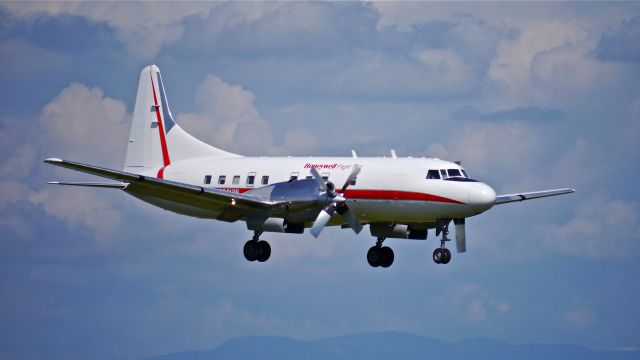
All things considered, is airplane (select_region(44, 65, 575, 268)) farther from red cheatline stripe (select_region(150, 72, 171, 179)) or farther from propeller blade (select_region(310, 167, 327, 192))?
red cheatline stripe (select_region(150, 72, 171, 179))

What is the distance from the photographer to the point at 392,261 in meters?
49.6

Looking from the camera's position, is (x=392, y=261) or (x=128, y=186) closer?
(x=128, y=186)

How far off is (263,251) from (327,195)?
4.57m

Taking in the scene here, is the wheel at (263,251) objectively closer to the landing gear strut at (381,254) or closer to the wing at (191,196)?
the wing at (191,196)

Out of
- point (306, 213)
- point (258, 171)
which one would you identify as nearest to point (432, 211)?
point (306, 213)

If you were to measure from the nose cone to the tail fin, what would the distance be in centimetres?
1205

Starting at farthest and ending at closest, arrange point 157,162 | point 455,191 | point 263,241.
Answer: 1. point 157,162
2. point 263,241
3. point 455,191

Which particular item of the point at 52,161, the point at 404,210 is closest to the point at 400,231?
the point at 404,210

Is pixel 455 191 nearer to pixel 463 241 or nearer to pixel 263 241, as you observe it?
pixel 463 241

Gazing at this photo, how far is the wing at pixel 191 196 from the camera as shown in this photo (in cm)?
4338

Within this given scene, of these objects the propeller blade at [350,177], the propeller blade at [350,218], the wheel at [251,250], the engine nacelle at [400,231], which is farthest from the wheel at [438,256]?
the wheel at [251,250]

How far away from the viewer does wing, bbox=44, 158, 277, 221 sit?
43.4m

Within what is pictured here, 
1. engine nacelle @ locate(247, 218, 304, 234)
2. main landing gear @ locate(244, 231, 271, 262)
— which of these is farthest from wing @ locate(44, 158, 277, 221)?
main landing gear @ locate(244, 231, 271, 262)

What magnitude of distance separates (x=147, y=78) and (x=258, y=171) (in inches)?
366
